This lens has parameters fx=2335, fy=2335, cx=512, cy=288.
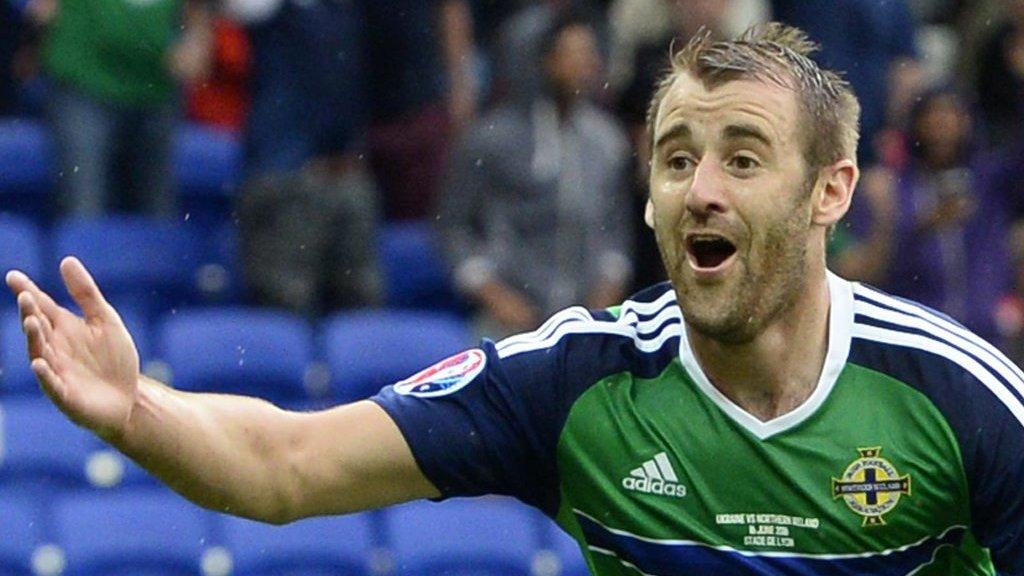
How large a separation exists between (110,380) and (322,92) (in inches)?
232

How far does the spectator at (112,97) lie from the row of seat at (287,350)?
2.56 feet

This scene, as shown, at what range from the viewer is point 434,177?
1049 centimetres

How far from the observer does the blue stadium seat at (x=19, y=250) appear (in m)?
9.59

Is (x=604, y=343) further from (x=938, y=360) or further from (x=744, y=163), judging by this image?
(x=938, y=360)

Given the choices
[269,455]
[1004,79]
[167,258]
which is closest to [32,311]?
[269,455]

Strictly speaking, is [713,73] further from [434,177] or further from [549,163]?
[434,177]

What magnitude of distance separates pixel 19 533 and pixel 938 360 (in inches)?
186

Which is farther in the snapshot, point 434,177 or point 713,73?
point 434,177

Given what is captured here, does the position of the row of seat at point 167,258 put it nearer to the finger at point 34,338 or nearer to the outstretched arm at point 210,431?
the outstretched arm at point 210,431

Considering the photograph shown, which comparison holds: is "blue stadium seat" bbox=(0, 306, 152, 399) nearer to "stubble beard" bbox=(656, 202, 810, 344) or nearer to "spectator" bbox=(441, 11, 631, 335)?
"spectator" bbox=(441, 11, 631, 335)

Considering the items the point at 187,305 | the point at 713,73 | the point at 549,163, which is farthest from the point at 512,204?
the point at 713,73

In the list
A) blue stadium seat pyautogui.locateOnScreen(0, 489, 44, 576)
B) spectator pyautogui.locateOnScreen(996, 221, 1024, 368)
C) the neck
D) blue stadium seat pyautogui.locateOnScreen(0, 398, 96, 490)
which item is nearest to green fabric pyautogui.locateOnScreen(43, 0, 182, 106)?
blue stadium seat pyautogui.locateOnScreen(0, 398, 96, 490)

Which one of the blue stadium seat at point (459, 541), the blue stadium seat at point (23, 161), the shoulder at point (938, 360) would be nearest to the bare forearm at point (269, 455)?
the shoulder at point (938, 360)

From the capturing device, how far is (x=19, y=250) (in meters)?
9.61
